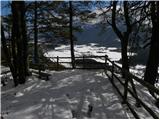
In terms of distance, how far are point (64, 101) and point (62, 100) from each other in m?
0.19

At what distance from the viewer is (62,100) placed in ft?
34.5

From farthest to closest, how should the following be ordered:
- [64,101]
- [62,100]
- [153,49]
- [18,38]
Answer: [18,38]
[153,49]
[62,100]
[64,101]

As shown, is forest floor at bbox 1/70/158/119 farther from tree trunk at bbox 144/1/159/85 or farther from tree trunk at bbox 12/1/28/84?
tree trunk at bbox 144/1/159/85

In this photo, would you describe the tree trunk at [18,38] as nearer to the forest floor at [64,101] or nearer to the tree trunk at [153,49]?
the forest floor at [64,101]

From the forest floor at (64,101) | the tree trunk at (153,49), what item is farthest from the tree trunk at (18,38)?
the tree trunk at (153,49)

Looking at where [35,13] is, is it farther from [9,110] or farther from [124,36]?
[9,110]

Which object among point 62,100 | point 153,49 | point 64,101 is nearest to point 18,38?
point 62,100

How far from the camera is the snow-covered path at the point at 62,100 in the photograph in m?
8.66

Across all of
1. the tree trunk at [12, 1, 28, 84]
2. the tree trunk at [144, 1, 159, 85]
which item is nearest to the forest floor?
the tree trunk at [12, 1, 28, 84]

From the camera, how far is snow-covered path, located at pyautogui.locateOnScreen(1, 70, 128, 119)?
28.4ft

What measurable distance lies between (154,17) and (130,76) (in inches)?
237

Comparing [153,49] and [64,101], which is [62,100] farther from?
[153,49]

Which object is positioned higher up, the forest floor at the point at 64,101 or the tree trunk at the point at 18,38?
the tree trunk at the point at 18,38

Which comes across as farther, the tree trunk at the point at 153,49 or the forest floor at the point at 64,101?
the tree trunk at the point at 153,49
